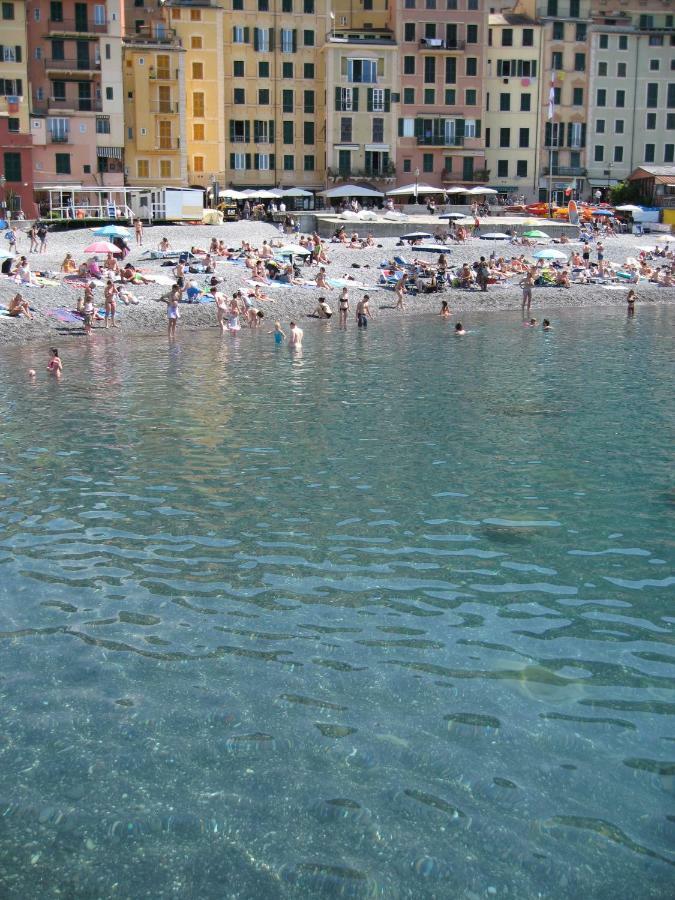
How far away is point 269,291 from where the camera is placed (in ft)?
141

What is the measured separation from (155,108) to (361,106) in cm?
1444

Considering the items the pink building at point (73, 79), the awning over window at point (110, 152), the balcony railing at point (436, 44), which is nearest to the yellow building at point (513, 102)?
the balcony railing at point (436, 44)

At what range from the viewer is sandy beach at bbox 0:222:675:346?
37.2 meters

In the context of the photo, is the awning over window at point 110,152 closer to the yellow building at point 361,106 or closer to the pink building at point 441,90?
the yellow building at point 361,106

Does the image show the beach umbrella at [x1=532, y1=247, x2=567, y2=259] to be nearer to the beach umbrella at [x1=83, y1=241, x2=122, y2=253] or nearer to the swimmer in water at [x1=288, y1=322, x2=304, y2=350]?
the beach umbrella at [x1=83, y1=241, x2=122, y2=253]

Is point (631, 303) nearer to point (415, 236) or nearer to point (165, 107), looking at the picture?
point (415, 236)

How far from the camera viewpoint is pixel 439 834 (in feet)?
25.8

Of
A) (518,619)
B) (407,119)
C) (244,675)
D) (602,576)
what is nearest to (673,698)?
(518,619)

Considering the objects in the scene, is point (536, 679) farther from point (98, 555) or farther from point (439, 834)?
point (98, 555)

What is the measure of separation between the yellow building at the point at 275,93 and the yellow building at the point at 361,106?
1696mm

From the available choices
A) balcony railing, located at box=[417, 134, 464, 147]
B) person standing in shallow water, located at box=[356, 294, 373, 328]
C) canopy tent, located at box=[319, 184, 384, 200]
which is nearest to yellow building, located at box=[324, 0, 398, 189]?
balcony railing, located at box=[417, 134, 464, 147]

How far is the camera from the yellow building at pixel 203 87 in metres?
70.8

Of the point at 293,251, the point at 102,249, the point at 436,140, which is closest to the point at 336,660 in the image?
the point at 102,249

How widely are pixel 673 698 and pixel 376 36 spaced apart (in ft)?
235
